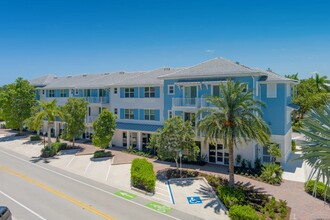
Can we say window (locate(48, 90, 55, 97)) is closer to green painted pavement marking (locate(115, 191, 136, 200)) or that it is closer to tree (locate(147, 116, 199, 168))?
tree (locate(147, 116, 199, 168))

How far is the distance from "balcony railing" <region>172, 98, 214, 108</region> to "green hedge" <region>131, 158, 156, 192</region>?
854 centimetres

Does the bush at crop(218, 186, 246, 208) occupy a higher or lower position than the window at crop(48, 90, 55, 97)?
lower

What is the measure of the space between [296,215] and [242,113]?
7769 millimetres

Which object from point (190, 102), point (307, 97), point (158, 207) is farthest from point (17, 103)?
point (307, 97)

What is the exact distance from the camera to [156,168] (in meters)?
25.6

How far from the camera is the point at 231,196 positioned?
674 inches

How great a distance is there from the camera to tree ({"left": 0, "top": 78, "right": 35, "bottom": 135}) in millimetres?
42031

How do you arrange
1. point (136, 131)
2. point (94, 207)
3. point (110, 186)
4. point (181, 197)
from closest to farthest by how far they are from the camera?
point (94, 207), point (181, 197), point (110, 186), point (136, 131)

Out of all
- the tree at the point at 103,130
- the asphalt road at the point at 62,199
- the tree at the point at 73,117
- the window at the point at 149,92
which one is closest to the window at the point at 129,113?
the window at the point at 149,92

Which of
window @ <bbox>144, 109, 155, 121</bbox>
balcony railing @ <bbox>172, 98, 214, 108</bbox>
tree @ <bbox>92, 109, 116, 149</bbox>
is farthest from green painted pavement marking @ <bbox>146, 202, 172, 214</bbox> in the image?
window @ <bbox>144, 109, 155, 121</bbox>

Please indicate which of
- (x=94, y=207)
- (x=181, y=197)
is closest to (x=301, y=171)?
(x=181, y=197)

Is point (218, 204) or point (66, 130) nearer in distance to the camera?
point (218, 204)

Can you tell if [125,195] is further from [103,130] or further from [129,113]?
[129,113]

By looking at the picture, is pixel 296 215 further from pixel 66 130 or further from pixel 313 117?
pixel 66 130
